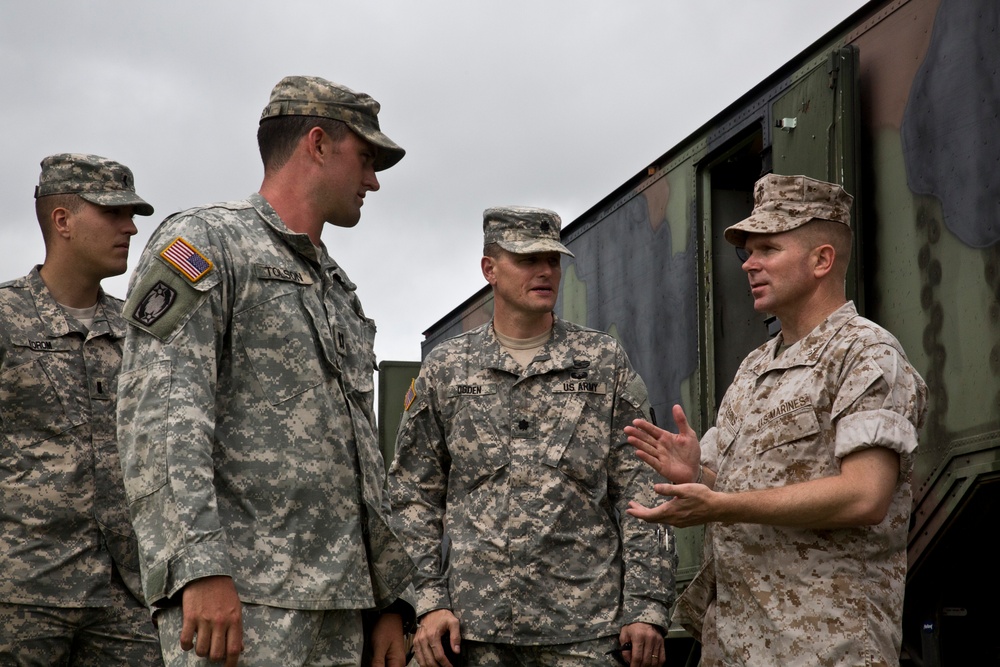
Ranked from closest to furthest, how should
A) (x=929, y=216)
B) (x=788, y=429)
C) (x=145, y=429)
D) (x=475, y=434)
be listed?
(x=145, y=429), (x=788, y=429), (x=929, y=216), (x=475, y=434)

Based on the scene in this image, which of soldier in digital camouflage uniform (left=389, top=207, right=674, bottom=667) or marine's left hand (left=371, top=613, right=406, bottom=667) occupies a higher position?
soldier in digital camouflage uniform (left=389, top=207, right=674, bottom=667)

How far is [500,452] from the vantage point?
4059mm

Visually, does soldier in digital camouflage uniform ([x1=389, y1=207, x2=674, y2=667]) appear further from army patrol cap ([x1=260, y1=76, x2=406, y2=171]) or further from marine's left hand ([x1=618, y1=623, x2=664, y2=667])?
army patrol cap ([x1=260, y1=76, x2=406, y2=171])

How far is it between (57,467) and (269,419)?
160 cm

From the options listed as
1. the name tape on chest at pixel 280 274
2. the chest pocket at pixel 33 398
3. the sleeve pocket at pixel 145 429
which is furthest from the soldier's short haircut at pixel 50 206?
the sleeve pocket at pixel 145 429

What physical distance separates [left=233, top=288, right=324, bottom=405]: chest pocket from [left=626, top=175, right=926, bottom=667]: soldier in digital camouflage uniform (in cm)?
84

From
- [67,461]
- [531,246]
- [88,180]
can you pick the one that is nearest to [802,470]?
[531,246]

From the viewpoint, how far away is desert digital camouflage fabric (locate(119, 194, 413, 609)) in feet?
8.23

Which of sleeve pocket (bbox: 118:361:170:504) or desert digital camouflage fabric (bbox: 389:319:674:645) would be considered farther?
desert digital camouflage fabric (bbox: 389:319:674:645)

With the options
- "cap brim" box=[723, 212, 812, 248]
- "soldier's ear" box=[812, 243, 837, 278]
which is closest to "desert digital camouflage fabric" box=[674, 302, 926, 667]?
"soldier's ear" box=[812, 243, 837, 278]

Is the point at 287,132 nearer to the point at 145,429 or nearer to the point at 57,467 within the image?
the point at 145,429

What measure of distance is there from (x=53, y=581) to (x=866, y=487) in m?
2.57

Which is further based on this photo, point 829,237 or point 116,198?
point 116,198

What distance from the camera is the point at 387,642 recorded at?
3.04 meters
